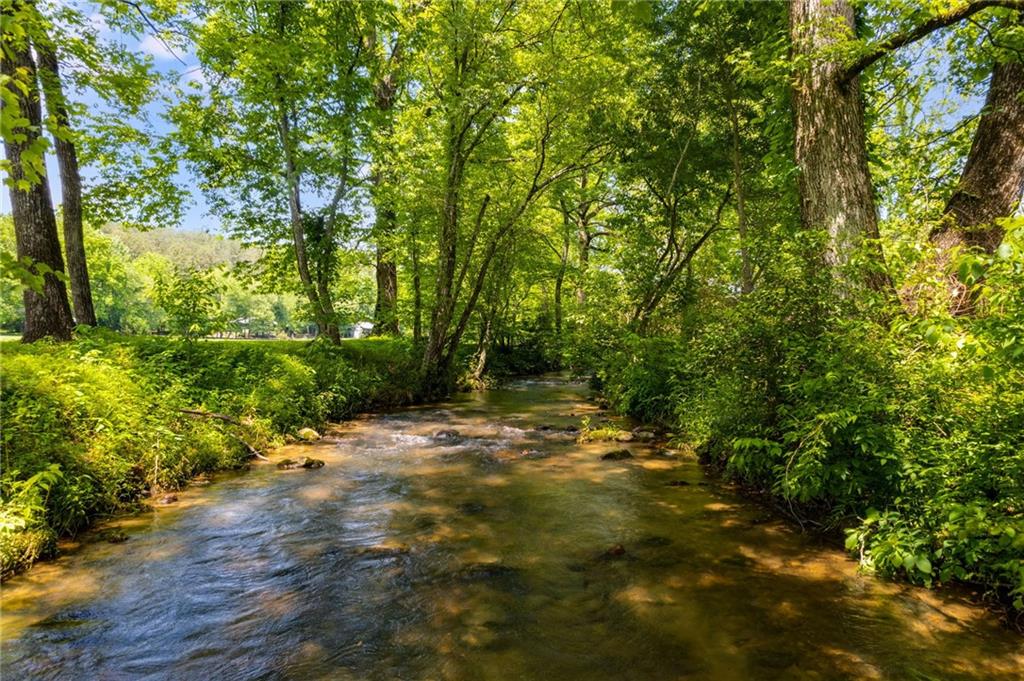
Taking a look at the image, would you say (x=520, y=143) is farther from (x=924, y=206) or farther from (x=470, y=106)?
(x=924, y=206)

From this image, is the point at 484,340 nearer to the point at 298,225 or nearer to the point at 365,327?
the point at 298,225

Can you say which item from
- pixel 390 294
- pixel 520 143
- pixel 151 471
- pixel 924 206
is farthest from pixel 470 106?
pixel 151 471

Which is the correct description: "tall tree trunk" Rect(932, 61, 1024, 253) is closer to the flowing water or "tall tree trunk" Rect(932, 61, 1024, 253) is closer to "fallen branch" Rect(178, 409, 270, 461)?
the flowing water

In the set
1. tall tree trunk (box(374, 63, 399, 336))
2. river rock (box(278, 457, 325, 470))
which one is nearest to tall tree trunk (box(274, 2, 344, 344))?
tall tree trunk (box(374, 63, 399, 336))

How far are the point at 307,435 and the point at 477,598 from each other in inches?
288

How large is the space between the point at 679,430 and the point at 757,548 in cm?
525

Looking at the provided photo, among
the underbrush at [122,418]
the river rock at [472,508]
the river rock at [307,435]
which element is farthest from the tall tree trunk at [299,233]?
the river rock at [472,508]

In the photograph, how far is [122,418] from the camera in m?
6.90

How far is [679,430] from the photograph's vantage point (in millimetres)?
10438

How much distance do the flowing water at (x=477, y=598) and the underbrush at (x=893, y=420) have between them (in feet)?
1.52

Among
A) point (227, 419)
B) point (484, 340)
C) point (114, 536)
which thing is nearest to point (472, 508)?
point (114, 536)

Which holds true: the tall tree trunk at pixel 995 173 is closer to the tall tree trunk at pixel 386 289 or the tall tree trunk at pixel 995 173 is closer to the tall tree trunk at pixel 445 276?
the tall tree trunk at pixel 445 276

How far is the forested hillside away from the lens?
4.34 m

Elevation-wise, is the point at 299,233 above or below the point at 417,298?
above
